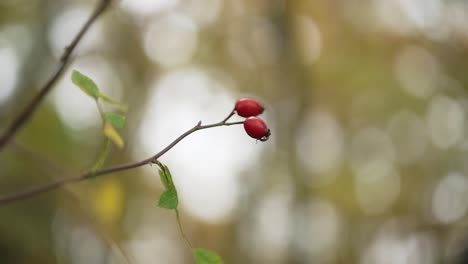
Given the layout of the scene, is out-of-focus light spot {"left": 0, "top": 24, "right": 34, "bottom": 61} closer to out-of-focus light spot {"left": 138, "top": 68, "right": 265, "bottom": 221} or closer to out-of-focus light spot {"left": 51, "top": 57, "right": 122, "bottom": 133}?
out-of-focus light spot {"left": 51, "top": 57, "right": 122, "bottom": 133}

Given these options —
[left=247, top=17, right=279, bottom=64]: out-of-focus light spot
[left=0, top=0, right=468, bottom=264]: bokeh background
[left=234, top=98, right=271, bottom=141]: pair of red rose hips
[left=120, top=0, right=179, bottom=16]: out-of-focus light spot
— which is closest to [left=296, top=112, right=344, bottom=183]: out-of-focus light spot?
[left=0, top=0, right=468, bottom=264]: bokeh background

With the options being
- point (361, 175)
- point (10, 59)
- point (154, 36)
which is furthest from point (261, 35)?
point (10, 59)

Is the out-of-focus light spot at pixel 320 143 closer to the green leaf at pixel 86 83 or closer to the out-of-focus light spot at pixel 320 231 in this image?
the out-of-focus light spot at pixel 320 231

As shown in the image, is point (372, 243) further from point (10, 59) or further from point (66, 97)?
point (10, 59)

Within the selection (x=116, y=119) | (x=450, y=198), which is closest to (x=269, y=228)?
(x=450, y=198)

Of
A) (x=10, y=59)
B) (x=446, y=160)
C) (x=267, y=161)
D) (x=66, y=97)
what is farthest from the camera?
(x=267, y=161)

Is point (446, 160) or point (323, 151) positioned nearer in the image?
point (446, 160)
